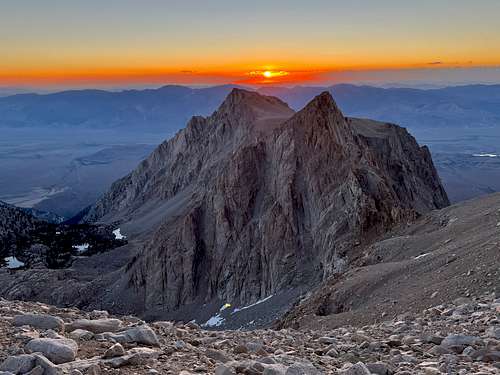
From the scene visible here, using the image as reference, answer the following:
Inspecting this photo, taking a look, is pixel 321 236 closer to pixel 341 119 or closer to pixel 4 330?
pixel 341 119

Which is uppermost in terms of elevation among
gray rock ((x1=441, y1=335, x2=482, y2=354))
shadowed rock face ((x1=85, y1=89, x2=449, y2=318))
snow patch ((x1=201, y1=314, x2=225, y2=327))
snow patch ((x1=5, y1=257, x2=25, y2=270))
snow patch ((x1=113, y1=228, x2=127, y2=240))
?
gray rock ((x1=441, y1=335, x2=482, y2=354))

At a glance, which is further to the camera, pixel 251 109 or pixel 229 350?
pixel 251 109

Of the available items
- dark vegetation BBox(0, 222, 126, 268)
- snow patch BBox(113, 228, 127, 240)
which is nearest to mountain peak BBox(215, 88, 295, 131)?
snow patch BBox(113, 228, 127, 240)

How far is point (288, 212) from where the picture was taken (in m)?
60.0

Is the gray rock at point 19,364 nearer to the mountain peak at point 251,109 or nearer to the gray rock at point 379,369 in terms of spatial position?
the gray rock at point 379,369

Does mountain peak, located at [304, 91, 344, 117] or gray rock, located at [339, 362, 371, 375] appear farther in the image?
mountain peak, located at [304, 91, 344, 117]

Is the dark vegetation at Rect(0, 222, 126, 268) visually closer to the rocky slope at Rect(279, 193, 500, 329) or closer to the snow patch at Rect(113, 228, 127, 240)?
the snow patch at Rect(113, 228, 127, 240)

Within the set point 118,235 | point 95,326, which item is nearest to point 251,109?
point 118,235

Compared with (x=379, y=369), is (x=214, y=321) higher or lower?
lower

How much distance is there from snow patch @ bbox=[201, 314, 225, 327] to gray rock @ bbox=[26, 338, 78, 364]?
146ft

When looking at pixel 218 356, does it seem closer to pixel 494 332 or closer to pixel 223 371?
pixel 223 371

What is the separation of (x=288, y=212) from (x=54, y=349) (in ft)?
173

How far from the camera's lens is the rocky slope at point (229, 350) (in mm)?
7609

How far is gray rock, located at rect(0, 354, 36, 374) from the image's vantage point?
700 centimetres
